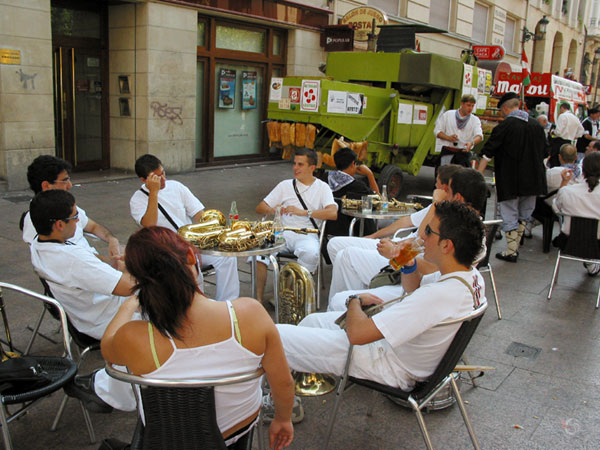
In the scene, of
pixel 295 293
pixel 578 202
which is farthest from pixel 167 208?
pixel 578 202

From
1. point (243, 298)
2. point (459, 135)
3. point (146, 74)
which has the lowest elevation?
point (243, 298)

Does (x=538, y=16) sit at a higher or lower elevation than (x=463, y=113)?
higher

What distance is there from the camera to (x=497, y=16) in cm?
2200

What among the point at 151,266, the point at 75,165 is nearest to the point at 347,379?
the point at 151,266

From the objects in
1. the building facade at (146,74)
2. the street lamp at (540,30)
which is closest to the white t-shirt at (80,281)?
the building facade at (146,74)

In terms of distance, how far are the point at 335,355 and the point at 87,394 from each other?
109cm

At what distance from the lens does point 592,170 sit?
5.21 m

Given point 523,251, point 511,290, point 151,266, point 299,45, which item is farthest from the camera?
point 299,45

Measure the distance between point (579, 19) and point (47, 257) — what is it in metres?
35.3

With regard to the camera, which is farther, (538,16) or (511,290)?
(538,16)

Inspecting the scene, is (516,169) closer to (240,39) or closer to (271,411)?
(271,411)

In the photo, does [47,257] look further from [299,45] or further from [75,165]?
[299,45]

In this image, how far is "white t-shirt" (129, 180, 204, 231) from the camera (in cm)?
430

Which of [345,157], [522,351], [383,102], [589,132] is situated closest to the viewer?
[522,351]
